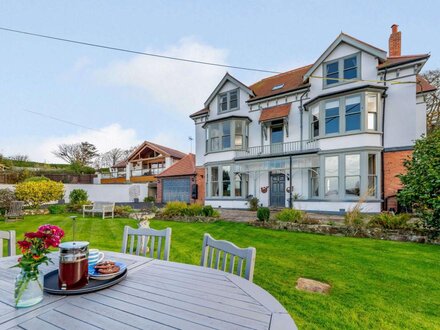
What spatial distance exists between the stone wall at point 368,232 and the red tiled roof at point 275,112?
7505 millimetres

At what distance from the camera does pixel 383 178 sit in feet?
38.0

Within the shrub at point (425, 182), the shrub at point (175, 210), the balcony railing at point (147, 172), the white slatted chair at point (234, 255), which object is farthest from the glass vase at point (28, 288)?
the balcony railing at point (147, 172)

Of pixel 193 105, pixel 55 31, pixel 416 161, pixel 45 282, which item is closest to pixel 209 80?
pixel 193 105

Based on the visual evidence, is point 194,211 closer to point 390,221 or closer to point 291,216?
point 291,216

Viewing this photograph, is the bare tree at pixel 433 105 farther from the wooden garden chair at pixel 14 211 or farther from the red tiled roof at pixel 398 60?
the wooden garden chair at pixel 14 211

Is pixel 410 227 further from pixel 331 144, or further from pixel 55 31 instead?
pixel 55 31

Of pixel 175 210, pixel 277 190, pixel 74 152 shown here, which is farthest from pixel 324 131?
pixel 74 152

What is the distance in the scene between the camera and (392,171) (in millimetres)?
11305

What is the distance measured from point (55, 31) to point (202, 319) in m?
13.2

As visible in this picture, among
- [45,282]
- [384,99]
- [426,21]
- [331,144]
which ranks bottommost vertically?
[45,282]

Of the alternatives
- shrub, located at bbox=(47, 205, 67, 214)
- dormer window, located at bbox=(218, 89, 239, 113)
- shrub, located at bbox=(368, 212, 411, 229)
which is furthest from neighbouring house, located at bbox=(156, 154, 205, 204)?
shrub, located at bbox=(368, 212, 411, 229)

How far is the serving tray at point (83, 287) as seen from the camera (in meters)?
1.60

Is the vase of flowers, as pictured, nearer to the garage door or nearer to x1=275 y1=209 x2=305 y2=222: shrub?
x1=275 y1=209 x2=305 y2=222: shrub

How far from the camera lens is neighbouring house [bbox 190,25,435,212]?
444 inches
